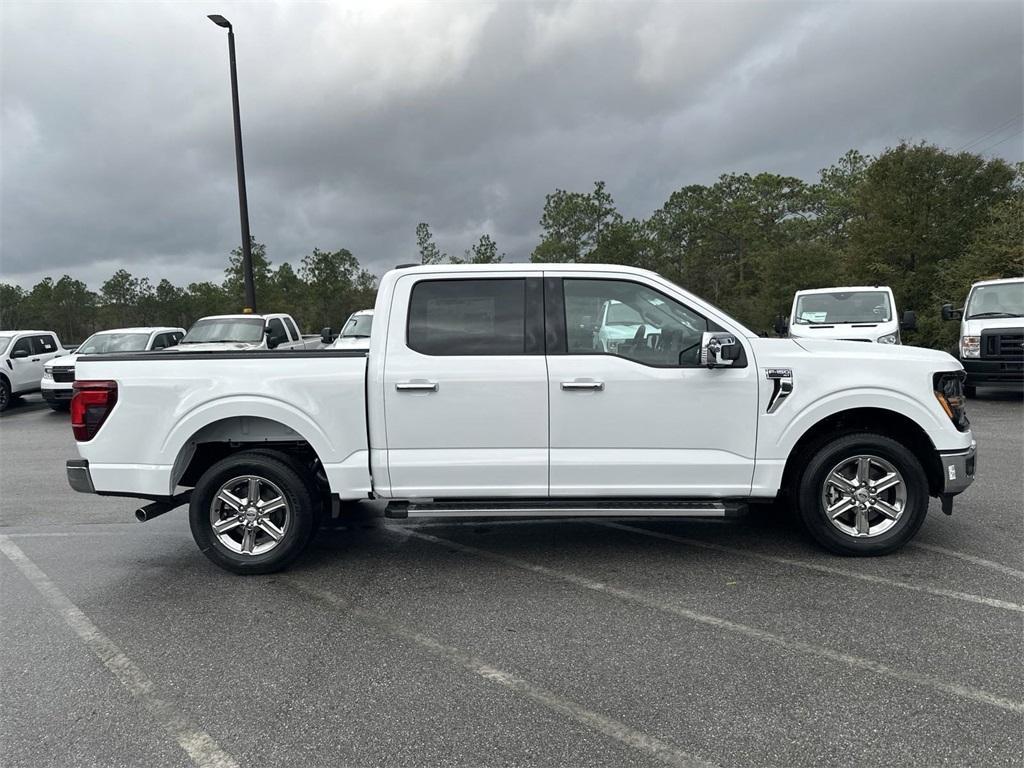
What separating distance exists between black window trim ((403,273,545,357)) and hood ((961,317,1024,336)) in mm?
10213

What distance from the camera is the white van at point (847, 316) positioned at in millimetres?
12273

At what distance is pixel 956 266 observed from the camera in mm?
23141

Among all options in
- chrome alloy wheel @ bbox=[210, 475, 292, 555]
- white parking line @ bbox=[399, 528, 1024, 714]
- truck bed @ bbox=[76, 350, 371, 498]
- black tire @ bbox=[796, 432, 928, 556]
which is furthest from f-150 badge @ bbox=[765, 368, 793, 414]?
chrome alloy wheel @ bbox=[210, 475, 292, 555]

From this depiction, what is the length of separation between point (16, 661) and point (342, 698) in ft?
5.78

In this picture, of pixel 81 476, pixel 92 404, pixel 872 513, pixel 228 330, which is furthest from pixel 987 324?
pixel 228 330

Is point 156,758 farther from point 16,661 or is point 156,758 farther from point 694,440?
point 694,440

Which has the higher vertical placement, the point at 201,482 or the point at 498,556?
the point at 201,482

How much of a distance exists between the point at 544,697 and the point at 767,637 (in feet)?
4.08

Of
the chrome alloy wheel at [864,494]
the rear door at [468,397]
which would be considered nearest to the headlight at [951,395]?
the chrome alloy wheel at [864,494]

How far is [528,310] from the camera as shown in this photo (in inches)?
179

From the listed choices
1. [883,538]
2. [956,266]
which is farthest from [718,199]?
[883,538]

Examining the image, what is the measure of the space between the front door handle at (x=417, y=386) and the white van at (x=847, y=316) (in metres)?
9.61

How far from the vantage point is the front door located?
4.38 m

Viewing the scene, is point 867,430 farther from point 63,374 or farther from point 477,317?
point 63,374
